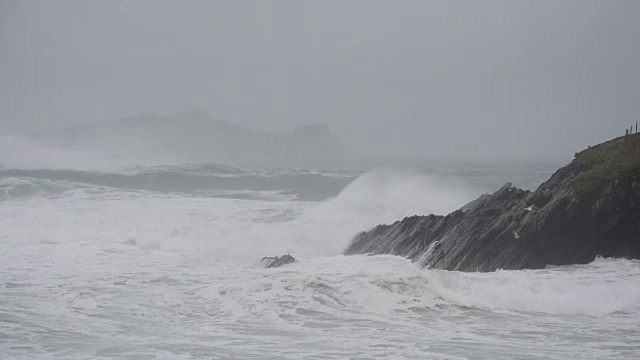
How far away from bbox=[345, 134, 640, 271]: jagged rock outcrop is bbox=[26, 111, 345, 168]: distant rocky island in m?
117

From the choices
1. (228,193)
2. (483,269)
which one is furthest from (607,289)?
(228,193)

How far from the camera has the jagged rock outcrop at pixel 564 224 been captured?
1666cm

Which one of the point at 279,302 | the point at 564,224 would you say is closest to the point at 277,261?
the point at 279,302

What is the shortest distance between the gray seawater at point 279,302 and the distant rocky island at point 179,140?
4342 inches

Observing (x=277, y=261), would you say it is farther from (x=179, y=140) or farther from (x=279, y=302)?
(x=179, y=140)

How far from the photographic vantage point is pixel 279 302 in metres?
14.4

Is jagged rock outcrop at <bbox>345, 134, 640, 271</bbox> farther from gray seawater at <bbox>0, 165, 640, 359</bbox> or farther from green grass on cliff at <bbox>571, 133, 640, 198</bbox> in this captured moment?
gray seawater at <bbox>0, 165, 640, 359</bbox>

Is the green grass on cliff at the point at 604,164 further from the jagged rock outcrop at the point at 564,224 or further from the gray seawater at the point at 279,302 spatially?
the gray seawater at the point at 279,302

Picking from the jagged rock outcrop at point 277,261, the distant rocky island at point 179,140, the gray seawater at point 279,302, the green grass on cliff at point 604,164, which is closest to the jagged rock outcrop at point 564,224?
Result: the green grass on cliff at point 604,164

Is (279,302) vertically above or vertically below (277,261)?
below

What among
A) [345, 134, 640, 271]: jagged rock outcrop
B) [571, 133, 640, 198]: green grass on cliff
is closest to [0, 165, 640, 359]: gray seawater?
[345, 134, 640, 271]: jagged rock outcrop

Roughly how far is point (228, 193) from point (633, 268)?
30527 millimetres

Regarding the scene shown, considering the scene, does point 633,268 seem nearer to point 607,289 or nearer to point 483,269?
point 607,289

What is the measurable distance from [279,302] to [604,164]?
9266mm
